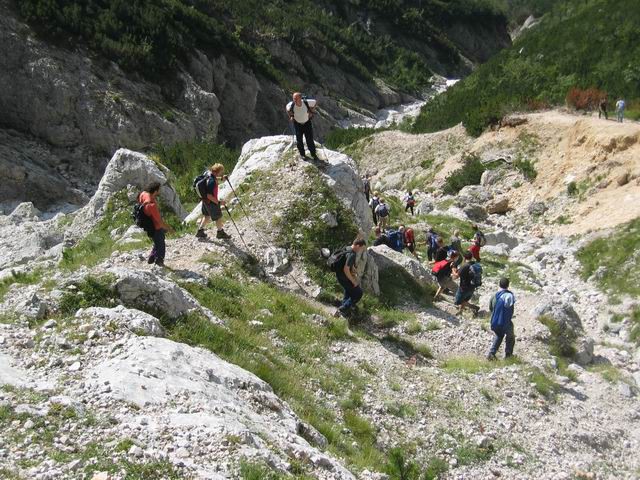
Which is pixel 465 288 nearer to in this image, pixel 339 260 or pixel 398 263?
pixel 398 263

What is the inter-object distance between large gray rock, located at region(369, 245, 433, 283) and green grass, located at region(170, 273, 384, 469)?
410cm

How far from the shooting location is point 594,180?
2666cm

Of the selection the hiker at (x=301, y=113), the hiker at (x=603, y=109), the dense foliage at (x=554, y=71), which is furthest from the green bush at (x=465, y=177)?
the hiker at (x=301, y=113)

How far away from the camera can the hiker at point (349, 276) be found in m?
11.9

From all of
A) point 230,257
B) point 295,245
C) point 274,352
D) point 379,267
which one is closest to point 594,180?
point 379,267

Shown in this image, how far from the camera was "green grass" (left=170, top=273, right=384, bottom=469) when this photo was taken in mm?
8211

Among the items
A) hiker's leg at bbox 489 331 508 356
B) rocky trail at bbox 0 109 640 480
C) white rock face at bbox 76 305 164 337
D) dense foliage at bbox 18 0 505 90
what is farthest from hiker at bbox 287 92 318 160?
dense foliage at bbox 18 0 505 90

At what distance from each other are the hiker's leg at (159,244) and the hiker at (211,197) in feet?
7.54

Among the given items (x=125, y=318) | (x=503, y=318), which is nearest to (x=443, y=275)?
(x=503, y=318)

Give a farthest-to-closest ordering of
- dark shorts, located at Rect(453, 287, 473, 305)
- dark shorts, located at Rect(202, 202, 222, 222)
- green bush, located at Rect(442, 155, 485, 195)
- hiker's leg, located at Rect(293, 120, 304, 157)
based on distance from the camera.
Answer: green bush, located at Rect(442, 155, 485, 195) → hiker's leg, located at Rect(293, 120, 304, 157) → dark shorts, located at Rect(453, 287, 473, 305) → dark shorts, located at Rect(202, 202, 222, 222)

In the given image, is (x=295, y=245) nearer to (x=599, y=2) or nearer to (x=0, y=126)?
(x=0, y=126)

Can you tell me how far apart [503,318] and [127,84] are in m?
36.1

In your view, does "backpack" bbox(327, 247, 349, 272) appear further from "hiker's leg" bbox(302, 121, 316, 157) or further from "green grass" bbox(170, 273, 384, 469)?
"hiker's leg" bbox(302, 121, 316, 157)

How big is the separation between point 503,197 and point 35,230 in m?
23.0
